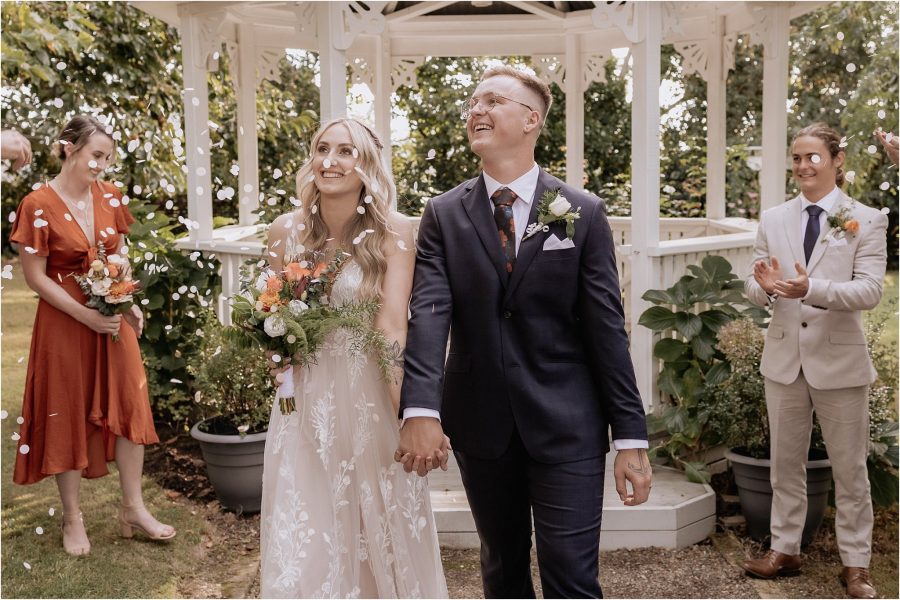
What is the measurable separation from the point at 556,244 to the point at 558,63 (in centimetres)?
785

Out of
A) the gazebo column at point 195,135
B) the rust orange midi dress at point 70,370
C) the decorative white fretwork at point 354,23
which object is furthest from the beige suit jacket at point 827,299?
the gazebo column at point 195,135

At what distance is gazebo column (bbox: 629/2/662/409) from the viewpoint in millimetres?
6172

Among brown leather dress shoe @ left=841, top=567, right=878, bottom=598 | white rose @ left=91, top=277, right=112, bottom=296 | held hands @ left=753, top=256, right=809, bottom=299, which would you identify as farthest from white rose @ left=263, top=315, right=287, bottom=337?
brown leather dress shoe @ left=841, top=567, right=878, bottom=598

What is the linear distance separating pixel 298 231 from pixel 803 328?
258 centimetres

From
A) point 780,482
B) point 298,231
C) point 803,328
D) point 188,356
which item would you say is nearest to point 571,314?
point 298,231

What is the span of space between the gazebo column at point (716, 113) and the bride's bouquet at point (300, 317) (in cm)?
651

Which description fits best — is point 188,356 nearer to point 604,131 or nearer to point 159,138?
point 159,138

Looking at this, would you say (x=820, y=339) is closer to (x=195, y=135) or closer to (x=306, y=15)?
(x=306, y=15)

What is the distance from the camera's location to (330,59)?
634 centimetres

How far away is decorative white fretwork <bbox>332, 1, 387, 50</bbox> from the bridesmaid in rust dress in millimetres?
1961

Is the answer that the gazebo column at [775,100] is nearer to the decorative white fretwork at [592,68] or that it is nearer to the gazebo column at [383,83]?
the decorative white fretwork at [592,68]

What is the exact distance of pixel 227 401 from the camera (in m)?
6.05

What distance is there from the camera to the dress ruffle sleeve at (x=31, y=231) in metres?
4.75

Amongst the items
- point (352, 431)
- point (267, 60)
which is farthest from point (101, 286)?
point (267, 60)
